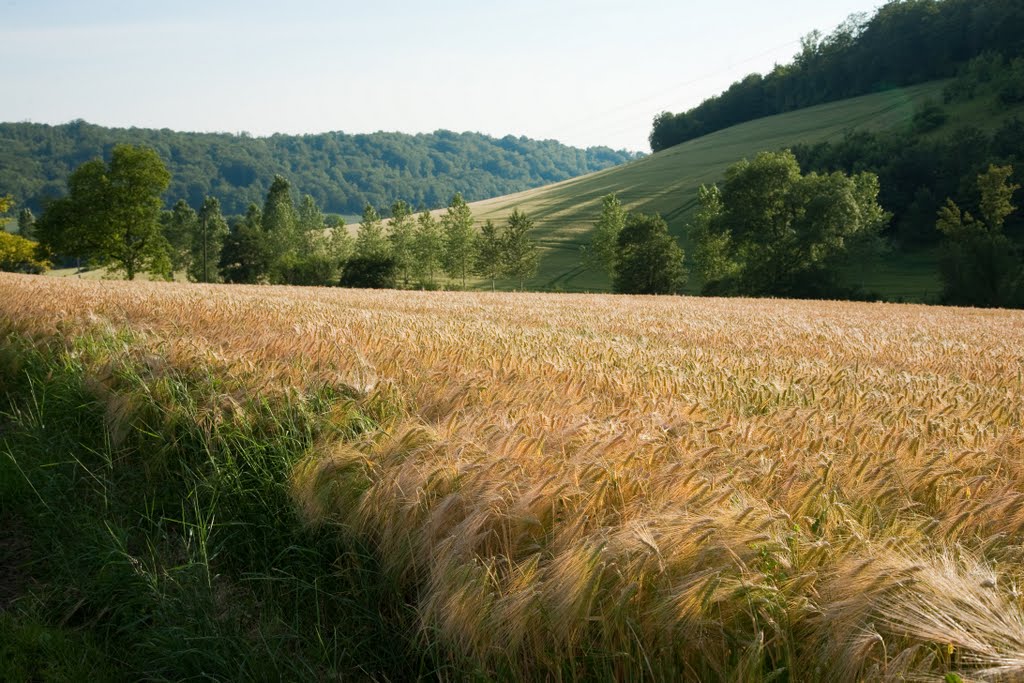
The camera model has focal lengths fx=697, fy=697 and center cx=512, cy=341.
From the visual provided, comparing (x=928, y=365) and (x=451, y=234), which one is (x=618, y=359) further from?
(x=451, y=234)

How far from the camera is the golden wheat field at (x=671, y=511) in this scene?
1.80 metres

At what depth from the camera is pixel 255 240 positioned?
2982 inches

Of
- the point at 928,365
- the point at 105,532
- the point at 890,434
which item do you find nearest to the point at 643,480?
the point at 890,434

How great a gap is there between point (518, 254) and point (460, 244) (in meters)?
8.21

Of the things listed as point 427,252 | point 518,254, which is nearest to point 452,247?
point 427,252

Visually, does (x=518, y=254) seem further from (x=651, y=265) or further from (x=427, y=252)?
(x=651, y=265)

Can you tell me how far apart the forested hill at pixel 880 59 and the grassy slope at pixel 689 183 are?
16.8 feet

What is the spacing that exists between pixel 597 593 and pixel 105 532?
2783mm

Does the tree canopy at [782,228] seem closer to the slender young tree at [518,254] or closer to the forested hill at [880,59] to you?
the slender young tree at [518,254]

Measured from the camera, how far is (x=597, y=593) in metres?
2.08

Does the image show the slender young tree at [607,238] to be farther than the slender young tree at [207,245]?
No

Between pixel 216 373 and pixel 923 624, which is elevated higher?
pixel 216 373

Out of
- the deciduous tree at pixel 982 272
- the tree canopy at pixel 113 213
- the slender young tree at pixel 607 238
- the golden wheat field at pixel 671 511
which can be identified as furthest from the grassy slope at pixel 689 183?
the golden wheat field at pixel 671 511

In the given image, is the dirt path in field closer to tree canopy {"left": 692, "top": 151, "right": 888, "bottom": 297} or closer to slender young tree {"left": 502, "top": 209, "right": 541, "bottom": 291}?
tree canopy {"left": 692, "top": 151, "right": 888, "bottom": 297}
